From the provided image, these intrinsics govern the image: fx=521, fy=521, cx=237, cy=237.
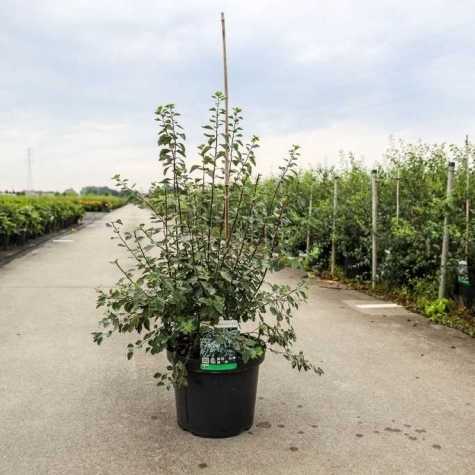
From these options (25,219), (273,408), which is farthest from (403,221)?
(25,219)

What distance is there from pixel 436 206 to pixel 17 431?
5.06 meters

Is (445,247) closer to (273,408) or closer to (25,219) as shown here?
(273,408)

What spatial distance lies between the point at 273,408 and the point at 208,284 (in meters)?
1.15

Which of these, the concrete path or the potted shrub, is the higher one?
the potted shrub

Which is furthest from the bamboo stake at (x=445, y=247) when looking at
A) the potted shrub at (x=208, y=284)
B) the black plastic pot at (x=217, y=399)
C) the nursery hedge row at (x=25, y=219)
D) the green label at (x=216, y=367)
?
the nursery hedge row at (x=25, y=219)

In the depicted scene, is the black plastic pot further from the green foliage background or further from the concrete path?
the green foliage background

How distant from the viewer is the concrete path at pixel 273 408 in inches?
111

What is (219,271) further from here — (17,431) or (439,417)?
(439,417)

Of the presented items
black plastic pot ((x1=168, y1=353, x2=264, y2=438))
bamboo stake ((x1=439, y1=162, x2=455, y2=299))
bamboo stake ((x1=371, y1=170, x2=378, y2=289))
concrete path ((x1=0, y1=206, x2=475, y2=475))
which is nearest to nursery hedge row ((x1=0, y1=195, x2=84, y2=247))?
concrete path ((x1=0, y1=206, x2=475, y2=475))

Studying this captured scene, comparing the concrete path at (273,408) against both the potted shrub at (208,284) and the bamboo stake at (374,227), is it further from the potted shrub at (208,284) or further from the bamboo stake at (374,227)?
the bamboo stake at (374,227)

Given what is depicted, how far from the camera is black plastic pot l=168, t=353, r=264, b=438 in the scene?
2.98 metres

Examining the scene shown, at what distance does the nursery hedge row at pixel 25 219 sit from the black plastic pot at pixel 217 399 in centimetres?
966

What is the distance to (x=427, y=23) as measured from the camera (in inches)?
271

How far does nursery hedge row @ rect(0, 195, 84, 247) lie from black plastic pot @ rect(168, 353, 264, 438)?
9663 mm
